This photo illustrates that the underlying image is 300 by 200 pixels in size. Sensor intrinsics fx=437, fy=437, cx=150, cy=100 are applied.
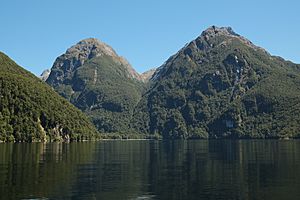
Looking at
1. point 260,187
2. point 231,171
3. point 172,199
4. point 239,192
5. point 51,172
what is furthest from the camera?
point 231,171

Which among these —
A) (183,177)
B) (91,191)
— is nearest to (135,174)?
(183,177)

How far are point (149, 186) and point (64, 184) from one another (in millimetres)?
12312

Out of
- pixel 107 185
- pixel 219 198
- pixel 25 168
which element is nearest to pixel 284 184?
pixel 219 198

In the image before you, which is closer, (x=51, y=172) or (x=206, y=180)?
(x=206, y=180)

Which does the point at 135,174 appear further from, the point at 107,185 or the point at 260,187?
the point at 260,187

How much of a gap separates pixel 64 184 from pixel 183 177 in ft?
68.0

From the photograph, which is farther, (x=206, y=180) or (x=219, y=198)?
(x=206, y=180)

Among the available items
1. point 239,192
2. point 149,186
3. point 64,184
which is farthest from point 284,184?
point 64,184

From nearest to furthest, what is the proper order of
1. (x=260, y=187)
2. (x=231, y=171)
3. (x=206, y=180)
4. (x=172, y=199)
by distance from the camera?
1. (x=172, y=199)
2. (x=260, y=187)
3. (x=206, y=180)
4. (x=231, y=171)

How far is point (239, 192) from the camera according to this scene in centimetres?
5712

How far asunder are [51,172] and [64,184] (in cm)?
1531

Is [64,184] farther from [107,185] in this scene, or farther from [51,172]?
[51,172]

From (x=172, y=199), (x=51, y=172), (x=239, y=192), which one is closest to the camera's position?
(x=172, y=199)

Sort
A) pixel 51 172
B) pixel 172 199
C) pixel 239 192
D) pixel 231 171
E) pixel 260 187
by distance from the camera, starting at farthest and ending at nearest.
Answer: pixel 231 171 < pixel 51 172 < pixel 260 187 < pixel 239 192 < pixel 172 199
